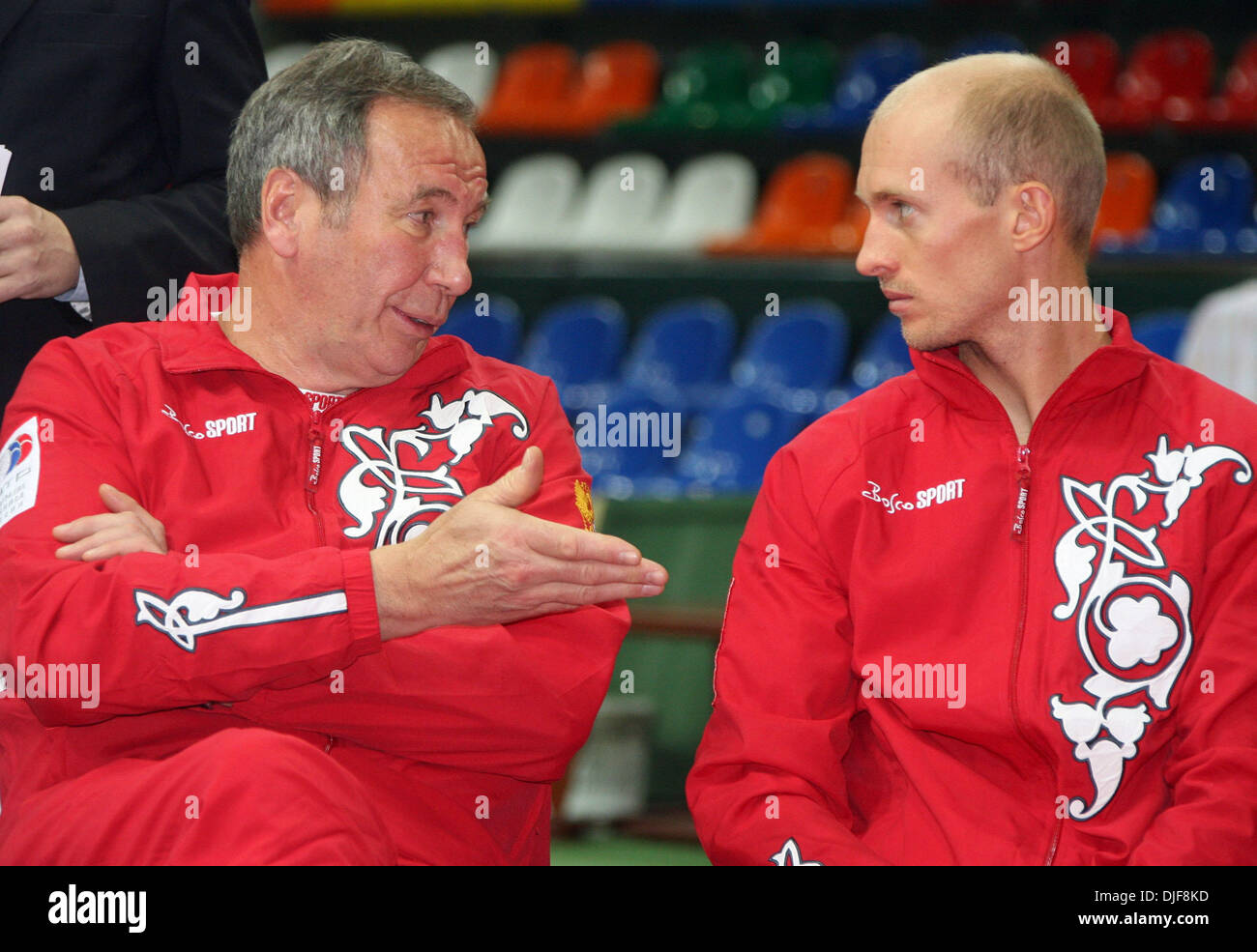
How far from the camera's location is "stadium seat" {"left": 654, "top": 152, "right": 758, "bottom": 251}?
789 centimetres

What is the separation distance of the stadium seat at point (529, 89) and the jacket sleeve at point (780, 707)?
6.84m

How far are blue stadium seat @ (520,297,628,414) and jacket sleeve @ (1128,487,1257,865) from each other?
5498 millimetres

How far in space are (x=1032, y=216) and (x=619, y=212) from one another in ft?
20.5

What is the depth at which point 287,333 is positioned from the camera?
208 centimetres

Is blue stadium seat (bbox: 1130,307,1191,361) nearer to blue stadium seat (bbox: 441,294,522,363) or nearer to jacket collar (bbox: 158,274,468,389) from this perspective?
blue stadium seat (bbox: 441,294,522,363)

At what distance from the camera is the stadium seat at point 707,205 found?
→ 7.89 metres

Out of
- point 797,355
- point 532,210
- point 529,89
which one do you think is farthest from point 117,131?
point 529,89

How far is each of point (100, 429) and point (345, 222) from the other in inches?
15.6

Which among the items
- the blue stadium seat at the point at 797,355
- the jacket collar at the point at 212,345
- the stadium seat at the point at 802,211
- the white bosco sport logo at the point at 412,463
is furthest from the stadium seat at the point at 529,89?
the white bosco sport logo at the point at 412,463

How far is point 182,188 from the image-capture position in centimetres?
237

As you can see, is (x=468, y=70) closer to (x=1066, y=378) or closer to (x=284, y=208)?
(x=284, y=208)

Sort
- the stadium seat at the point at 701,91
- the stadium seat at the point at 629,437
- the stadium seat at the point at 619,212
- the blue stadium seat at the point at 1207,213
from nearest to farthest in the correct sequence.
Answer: the stadium seat at the point at 629,437, the blue stadium seat at the point at 1207,213, the stadium seat at the point at 619,212, the stadium seat at the point at 701,91

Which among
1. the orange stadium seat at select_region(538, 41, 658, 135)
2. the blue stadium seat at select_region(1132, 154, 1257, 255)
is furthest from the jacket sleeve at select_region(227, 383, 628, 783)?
the orange stadium seat at select_region(538, 41, 658, 135)

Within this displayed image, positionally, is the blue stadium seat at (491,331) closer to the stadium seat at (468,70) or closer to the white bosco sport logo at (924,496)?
the stadium seat at (468,70)
